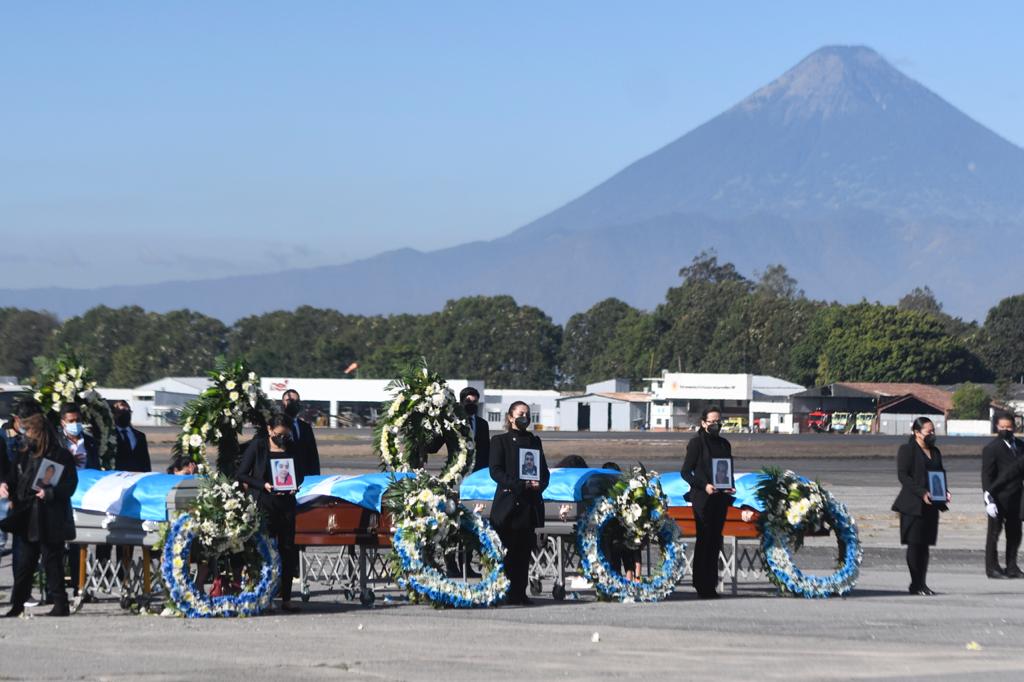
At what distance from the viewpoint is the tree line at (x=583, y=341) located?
14138 cm

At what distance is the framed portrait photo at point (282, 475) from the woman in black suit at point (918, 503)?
6.27 metres

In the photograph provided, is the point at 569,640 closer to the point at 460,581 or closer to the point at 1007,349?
the point at 460,581

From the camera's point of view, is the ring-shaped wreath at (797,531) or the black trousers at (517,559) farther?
the ring-shaped wreath at (797,531)

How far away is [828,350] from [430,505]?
5231 inches

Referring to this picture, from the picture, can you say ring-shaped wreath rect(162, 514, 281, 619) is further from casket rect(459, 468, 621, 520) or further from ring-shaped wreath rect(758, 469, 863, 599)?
ring-shaped wreath rect(758, 469, 863, 599)

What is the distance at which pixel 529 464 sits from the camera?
15.5 m

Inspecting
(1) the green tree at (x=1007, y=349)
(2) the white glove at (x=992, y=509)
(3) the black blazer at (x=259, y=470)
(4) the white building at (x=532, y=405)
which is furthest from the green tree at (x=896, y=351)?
(3) the black blazer at (x=259, y=470)

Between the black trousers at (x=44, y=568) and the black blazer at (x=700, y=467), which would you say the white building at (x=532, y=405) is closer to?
the black blazer at (x=700, y=467)

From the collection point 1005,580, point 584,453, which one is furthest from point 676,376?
point 1005,580

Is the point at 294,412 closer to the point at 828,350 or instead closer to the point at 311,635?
the point at 311,635

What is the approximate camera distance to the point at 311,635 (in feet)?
43.1

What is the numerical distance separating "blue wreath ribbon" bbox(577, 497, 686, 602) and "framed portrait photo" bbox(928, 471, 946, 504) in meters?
2.87

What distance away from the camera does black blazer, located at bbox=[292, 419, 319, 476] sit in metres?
16.0

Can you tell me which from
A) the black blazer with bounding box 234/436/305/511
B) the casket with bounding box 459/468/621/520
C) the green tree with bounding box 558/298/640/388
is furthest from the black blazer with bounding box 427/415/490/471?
the green tree with bounding box 558/298/640/388
